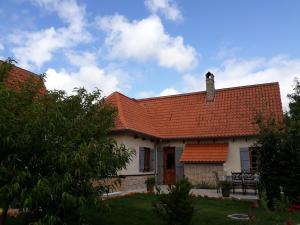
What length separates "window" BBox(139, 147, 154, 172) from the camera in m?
19.2

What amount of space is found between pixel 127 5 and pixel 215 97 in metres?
12.3

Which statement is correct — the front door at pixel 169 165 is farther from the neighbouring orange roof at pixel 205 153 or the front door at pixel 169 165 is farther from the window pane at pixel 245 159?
the window pane at pixel 245 159

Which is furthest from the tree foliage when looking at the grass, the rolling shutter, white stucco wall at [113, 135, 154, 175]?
the rolling shutter

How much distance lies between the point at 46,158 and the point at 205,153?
581 inches

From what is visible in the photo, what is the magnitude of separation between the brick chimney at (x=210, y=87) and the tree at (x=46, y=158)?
17380 mm

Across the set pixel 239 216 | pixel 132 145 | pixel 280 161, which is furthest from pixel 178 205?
pixel 132 145

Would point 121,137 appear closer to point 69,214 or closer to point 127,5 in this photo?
point 127,5

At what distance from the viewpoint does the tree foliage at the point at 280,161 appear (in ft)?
36.8

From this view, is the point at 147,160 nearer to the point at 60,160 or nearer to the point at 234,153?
the point at 234,153

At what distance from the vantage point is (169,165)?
21359 mm

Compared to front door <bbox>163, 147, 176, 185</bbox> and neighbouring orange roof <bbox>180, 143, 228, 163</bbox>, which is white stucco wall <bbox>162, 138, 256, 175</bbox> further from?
front door <bbox>163, 147, 176, 185</bbox>

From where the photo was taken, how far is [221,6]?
1314 centimetres

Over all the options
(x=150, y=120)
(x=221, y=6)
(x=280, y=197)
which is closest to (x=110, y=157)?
(x=280, y=197)

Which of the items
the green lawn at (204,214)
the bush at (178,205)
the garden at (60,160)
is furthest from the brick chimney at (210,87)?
the bush at (178,205)
